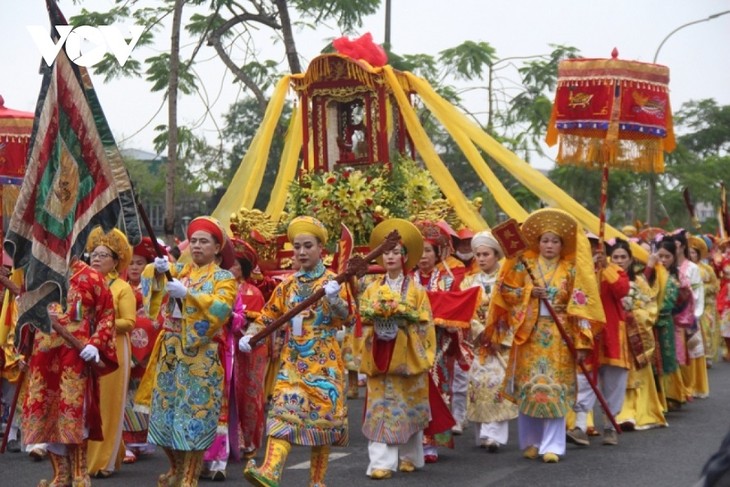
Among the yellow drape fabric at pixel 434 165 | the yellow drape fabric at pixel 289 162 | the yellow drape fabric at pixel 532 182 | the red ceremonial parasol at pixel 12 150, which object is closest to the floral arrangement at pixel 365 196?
the yellow drape fabric at pixel 434 165

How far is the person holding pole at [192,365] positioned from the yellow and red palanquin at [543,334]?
256cm

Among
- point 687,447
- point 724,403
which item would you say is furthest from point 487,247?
point 724,403

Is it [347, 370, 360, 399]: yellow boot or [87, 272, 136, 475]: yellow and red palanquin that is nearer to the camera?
[87, 272, 136, 475]: yellow and red palanquin

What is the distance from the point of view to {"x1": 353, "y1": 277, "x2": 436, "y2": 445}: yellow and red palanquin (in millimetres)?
9047

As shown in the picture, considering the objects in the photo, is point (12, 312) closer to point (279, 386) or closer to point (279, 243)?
point (279, 386)

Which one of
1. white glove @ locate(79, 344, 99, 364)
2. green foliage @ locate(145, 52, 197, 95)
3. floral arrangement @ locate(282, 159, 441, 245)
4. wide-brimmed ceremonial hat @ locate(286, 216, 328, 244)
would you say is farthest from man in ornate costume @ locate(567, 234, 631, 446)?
green foliage @ locate(145, 52, 197, 95)

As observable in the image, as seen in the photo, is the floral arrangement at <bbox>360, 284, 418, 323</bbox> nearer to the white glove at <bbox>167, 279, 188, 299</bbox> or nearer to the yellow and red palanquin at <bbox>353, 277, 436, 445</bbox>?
the yellow and red palanquin at <bbox>353, 277, 436, 445</bbox>

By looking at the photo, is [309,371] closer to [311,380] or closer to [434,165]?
[311,380]

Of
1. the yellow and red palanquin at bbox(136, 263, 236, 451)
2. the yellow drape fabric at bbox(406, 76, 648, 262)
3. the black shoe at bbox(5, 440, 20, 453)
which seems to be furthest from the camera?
the yellow drape fabric at bbox(406, 76, 648, 262)

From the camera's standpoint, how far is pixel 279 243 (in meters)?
14.0

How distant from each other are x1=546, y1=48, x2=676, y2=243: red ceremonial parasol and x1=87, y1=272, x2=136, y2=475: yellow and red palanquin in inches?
166

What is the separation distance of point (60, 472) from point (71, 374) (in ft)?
1.99

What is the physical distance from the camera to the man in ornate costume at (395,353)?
29.7ft

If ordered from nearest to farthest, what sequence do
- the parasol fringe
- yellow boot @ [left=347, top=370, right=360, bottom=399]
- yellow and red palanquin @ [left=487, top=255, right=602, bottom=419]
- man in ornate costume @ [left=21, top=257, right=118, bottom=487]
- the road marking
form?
1. man in ornate costume @ [left=21, top=257, right=118, bottom=487]
2. the road marking
3. yellow and red palanquin @ [left=487, top=255, right=602, bottom=419]
4. the parasol fringe
5. yellow boot @ [left=347, top=370, right=360, bottom=399]
